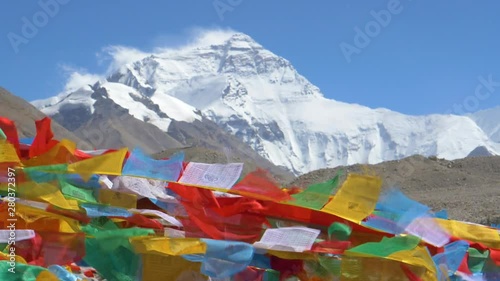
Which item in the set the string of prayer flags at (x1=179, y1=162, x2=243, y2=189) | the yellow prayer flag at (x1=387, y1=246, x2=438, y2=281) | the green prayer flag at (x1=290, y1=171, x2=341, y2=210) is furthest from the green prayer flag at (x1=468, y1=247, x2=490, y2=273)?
the string of prayer flags at (x1=179, y1=162, x2=243, y2=189)

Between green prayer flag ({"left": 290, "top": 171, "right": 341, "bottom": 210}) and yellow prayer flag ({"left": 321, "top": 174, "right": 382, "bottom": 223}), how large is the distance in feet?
0.18

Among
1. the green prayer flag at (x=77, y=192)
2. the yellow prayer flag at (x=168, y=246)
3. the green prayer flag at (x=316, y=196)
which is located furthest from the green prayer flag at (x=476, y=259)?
the green prayer flag at (x=77, y=192)

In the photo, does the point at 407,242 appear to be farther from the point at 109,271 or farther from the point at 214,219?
the point at 109,271

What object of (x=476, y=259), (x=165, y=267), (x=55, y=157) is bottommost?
(x=165, y=267)

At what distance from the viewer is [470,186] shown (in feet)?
114

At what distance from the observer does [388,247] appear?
3.13 metres

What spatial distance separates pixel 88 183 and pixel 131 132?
514 feet

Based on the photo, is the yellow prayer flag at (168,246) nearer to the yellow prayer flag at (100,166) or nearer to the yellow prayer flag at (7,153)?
the yellow prayer flag at (100,166)

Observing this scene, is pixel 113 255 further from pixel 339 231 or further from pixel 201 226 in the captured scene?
pixel 339 231

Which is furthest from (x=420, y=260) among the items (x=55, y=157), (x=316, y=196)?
(x=55, y=157)

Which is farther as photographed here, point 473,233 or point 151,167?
point 473,233

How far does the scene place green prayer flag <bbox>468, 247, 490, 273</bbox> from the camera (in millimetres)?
3906

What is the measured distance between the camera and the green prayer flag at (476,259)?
12.8 feet

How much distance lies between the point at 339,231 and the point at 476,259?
989 mm
